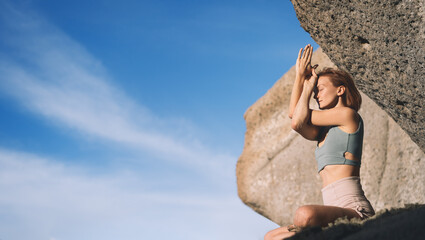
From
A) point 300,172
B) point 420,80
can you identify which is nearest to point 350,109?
point 420,80

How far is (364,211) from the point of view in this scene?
127 inches

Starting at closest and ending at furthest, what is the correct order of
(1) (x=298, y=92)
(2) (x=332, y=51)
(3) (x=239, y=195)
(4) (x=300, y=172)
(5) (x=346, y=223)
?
(5) (x=346, y=223) < (1) (x=298, y=92) < (2) (x=332, y=51) < (4) (x=300, y=172) < (3) (x=239, y=195)

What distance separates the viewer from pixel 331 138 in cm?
346

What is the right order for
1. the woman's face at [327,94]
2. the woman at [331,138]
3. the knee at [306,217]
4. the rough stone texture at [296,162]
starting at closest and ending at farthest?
the knee at [306,217] → the woman at [331,138] → the woman's face at [327,94] → the rough stone texture at [296,162]

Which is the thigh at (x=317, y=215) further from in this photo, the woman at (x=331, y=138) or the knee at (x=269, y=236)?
the knee at (x=269, y=236)

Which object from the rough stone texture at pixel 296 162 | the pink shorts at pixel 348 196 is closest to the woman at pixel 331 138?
the pink shorts at pixel 348 196

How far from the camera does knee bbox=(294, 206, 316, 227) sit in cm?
300

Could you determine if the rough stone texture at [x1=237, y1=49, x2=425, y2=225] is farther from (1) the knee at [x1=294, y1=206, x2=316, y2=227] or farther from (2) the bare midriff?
(1) the knee at [x1=294, y1=206, x2=316, y2=227]

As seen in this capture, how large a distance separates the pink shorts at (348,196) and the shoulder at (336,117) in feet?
1.37

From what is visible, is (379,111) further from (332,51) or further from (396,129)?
(332,51)

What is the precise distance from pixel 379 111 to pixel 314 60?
5.21 feet

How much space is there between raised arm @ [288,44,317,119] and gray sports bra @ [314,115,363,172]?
39 centimetres

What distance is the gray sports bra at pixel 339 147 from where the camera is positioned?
3398 mm

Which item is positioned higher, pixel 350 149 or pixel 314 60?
pixel 314 60
